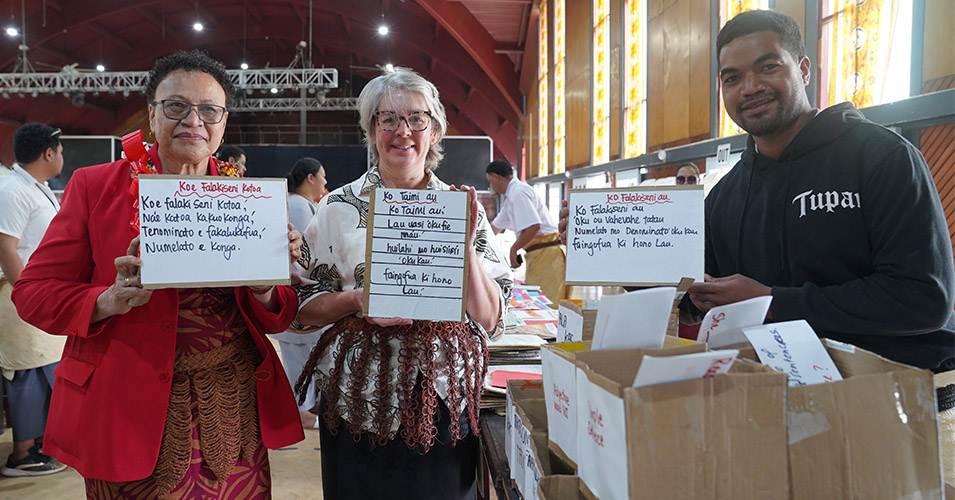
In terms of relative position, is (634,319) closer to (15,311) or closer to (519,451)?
(519,451)

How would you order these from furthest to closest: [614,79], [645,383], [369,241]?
[614,79] < [369,241] < [645,383]

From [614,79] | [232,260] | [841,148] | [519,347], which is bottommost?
[519,347]

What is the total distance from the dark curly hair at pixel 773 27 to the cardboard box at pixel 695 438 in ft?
3.51

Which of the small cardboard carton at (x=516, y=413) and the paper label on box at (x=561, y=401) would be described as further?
the small cardboard carton at (x=516, y=413)

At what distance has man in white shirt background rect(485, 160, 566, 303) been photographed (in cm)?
548

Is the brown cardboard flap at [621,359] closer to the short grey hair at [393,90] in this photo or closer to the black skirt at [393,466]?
the black skirt at [393,466]

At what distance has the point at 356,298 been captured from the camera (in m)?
1.53

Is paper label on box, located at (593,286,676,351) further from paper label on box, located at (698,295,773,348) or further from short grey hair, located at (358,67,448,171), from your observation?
short grey hair, located at (358,67,448,171)

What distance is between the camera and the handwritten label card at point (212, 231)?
1.34 m

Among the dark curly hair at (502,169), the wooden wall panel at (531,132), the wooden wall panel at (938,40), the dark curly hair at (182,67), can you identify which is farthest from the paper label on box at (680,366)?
the wooden wall panel at (531,132)

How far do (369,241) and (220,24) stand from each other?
65.7ft

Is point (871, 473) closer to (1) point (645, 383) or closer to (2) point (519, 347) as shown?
(1) point (645, 383)

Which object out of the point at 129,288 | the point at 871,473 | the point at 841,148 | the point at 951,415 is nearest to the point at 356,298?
the point at 129,288

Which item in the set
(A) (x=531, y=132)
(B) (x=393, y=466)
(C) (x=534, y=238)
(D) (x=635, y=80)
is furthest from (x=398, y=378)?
(A) (x=531, y=132)
